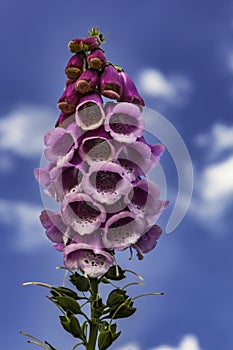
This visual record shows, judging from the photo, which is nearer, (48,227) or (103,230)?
(103,230)

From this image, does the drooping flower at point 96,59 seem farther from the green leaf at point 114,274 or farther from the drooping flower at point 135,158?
the green leaf at point 114,274

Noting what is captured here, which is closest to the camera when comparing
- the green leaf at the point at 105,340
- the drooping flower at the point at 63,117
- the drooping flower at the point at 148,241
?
the green leaf at the point at 105,340

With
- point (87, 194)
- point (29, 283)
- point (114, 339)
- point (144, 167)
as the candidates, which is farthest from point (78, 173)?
point (114, 339)

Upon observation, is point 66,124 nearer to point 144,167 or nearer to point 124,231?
point 144,167

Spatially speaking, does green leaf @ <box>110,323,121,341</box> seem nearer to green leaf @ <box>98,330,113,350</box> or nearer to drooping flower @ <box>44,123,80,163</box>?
green leaf @ <box>98,330,113,350</box>

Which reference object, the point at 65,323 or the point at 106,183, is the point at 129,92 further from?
the point at 65,323

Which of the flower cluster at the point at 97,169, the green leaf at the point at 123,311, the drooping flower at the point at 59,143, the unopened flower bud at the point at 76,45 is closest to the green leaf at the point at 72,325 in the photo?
the green leaf at the point at 123,311
